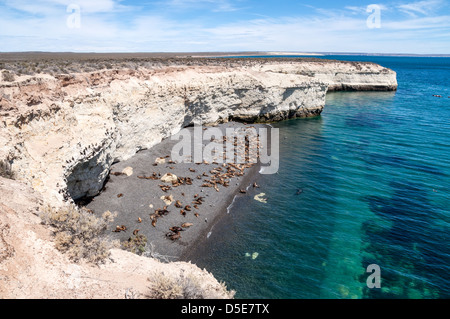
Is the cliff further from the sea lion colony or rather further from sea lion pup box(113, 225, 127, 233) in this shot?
the sea lion colony

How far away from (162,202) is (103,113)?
22.5 feet

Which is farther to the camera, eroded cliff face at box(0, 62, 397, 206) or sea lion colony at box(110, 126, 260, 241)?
sea lion colony at box(110, 126, 260, 241)

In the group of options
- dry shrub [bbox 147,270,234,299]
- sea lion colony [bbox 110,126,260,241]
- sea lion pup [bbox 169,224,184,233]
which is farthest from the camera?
sea lion colony [bbox 110,126,260,241]

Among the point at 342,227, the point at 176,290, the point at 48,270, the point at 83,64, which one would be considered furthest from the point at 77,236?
the point at 83,64

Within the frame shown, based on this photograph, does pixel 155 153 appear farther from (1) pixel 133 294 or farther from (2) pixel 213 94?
(1) pixel 133 294

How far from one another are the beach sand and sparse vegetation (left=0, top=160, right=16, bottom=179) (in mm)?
4576

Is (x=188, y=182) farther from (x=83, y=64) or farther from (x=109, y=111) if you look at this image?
(x=83, y=64)

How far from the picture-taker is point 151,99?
23.6 metres

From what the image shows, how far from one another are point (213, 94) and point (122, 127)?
1407 centimetres

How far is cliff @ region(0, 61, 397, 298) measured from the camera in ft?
35.9

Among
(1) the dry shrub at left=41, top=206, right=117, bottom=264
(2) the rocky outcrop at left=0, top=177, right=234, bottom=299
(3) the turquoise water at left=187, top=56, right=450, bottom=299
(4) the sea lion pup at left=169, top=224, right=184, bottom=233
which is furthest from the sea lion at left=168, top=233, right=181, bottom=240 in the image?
(1) the dry shrub at left=41, top=206, right=117, bottom=264

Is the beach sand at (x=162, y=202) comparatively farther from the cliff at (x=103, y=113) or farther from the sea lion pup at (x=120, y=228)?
the cliff at (x=103, y=113)

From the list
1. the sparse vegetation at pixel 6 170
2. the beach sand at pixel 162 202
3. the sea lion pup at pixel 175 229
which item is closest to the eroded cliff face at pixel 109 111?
the sparse vegetation at pixel 6 170
